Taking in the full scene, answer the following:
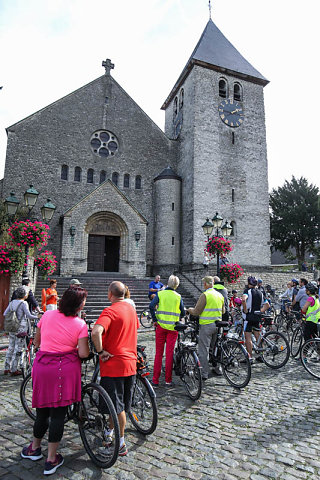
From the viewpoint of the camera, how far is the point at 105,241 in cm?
2097

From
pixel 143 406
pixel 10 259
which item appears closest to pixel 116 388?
pixel 143 406

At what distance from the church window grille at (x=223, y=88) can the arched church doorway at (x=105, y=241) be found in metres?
13.6

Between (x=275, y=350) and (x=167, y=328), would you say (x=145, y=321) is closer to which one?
(x=275, y=350)

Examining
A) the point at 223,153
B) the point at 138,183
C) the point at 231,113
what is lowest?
the point at 138,183

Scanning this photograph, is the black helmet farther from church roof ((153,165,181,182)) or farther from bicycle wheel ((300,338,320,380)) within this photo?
church roof ((153,165,181,182))

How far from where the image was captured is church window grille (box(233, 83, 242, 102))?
968 inches

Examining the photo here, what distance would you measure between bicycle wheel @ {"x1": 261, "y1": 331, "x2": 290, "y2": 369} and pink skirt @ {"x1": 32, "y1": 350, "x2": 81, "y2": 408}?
482cm

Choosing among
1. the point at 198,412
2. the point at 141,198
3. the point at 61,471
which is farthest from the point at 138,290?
the point at 61,471

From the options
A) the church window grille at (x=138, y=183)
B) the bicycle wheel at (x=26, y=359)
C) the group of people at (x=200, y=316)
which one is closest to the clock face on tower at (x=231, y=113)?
the church window grille at (x=138, y=183)

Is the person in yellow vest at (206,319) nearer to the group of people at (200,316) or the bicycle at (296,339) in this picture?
the group of people at (200,316)

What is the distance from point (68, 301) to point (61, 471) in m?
1.60

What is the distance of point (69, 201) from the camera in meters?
20.7

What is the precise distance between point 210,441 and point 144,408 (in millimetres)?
833

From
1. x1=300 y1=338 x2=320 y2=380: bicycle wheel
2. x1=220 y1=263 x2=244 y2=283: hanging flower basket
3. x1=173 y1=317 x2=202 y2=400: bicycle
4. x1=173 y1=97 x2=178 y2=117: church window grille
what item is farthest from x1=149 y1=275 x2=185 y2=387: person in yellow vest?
x1=173 y1=97 x2=178 y2=117: church window grille
